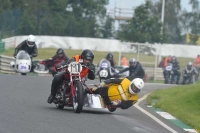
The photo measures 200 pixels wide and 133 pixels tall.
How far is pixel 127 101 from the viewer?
564 inches

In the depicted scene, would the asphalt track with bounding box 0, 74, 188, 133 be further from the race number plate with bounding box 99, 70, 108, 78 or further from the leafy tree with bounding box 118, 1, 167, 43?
the leafy tree with bounding box 118, 1, 167, 43

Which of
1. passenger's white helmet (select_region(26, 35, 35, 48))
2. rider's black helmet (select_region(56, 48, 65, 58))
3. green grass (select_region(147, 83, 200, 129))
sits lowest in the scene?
green grass (select_region(147, 83, 200, 129))

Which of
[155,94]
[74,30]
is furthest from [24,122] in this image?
[74,30]

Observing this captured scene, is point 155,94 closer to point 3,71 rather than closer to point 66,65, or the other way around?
point 66,65

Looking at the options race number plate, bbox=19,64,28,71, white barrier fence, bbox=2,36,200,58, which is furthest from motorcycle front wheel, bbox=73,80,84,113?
white barrier fence, bbox=2,36,200,58

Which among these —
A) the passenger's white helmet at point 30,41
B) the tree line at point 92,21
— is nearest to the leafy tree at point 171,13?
the tree line at point 92,21

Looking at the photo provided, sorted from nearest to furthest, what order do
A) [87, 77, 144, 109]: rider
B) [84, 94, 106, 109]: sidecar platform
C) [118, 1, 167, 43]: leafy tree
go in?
[84, 94, 106, 109]: sidecar platform → [87, 77, 144, 109]: rider → [118, 1, 167, 43]: leafy tree

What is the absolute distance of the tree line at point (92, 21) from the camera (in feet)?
152

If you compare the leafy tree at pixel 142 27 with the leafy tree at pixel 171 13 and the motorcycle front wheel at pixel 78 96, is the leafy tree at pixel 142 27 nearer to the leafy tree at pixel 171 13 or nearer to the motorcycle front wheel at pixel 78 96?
the leafy tree at pixel 171 13

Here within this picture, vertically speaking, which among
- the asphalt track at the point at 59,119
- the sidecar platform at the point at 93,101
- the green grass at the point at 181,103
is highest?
the sidecar platform at the point at 93,101

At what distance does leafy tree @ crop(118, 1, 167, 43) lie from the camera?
46312 millimetres

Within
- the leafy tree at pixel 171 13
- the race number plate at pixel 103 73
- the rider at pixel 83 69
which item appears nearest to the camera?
the rider at pixel 83 69

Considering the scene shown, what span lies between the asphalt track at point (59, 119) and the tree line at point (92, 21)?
84.7ft

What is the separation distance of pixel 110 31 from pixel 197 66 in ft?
55.8
